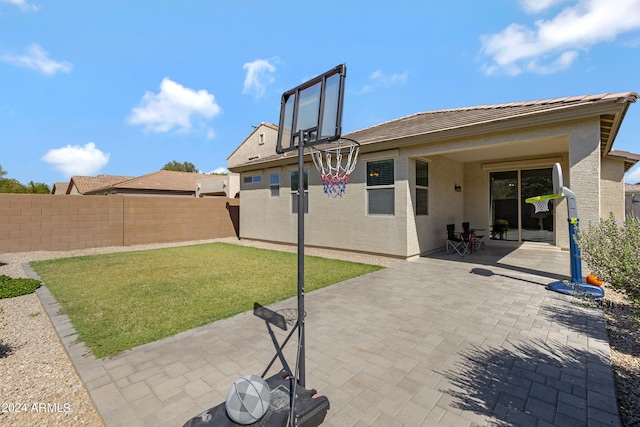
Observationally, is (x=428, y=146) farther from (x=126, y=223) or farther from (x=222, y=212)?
(x=126, y=223)

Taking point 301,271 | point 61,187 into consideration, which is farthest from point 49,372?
point 61,187

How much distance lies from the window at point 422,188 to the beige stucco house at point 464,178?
34mm

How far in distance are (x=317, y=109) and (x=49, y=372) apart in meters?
3.81

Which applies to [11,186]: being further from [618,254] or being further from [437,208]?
[618,254]

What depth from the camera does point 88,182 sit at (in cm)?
3038

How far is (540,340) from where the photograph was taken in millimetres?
3350

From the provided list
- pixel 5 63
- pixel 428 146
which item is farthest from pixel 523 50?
pixel 5 63

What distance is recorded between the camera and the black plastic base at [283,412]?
1.85 meters

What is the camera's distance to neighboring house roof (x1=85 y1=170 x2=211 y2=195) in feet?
77.8

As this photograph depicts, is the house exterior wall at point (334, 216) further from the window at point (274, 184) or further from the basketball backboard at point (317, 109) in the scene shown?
the basketball backboard at point (317, 109)

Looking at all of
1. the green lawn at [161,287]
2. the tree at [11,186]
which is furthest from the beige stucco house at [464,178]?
the tree at [11,186]

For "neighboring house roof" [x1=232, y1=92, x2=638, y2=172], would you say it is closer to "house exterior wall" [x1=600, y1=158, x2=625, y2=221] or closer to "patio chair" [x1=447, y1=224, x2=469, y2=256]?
"house exterior wall" [x1=600, y1=158, x2=625, y2=221]

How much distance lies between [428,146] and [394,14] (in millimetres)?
3548

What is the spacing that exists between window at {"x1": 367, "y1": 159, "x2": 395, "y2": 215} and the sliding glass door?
17.0 ft
